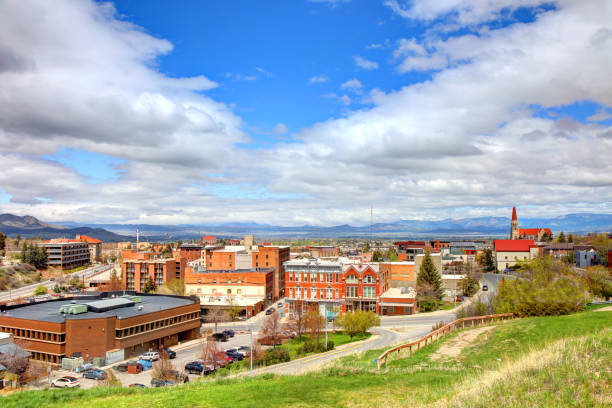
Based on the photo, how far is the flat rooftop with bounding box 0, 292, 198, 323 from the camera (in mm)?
53006

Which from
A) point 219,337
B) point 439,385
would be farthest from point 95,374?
point 439,385

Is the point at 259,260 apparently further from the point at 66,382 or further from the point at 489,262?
the point at 489,262

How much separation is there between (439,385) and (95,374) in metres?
39.3

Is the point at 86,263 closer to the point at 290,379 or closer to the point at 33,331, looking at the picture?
the point at 33,331

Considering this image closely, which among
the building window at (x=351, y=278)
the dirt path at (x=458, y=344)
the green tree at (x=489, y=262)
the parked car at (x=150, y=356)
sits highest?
the dirt path at (x=458, y=344)

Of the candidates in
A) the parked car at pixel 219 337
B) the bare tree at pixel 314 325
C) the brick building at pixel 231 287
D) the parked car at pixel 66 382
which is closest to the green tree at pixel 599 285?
the bare tree at pixel 314 325

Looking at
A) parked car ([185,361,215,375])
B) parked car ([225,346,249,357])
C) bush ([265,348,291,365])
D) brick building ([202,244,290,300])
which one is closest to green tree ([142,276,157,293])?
brick building ([202,244,290,300])

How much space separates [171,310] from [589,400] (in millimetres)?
55542

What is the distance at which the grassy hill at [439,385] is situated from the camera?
12406mm

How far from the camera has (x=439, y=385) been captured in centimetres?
1767

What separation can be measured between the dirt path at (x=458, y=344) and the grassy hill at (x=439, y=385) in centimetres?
42

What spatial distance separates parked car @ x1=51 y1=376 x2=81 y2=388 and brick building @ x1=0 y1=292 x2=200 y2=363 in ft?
30.0

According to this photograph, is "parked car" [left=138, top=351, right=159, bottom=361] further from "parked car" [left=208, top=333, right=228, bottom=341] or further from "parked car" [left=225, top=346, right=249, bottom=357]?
"parked car" [left=208, top=333, right=228, bottom=341]

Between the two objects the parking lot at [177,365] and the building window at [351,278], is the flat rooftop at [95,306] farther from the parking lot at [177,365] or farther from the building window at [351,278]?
the building window at [351,278]
